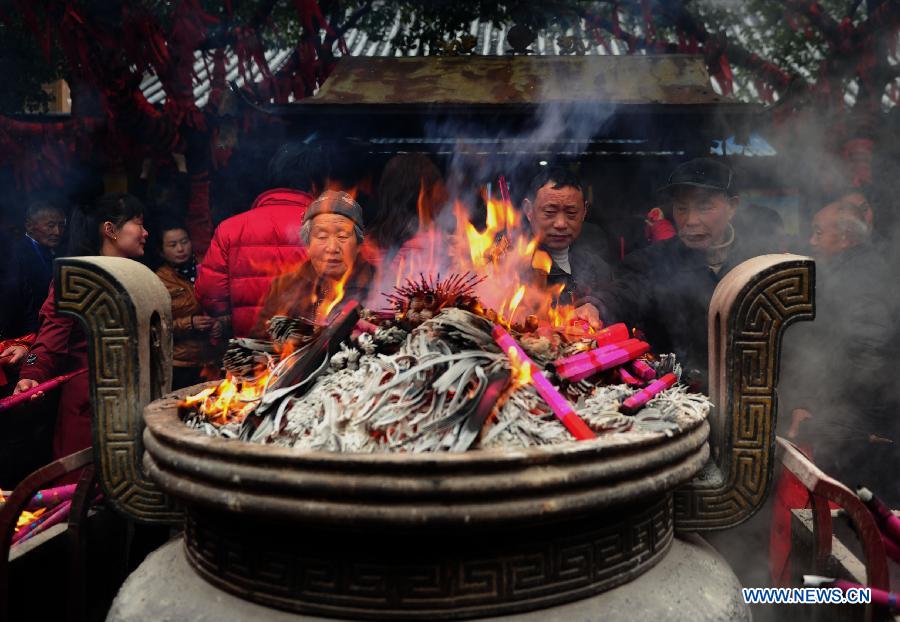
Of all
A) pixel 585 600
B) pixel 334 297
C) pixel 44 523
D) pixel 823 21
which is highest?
pixel 823 21

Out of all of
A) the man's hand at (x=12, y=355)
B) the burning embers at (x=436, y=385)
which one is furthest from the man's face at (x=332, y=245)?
the man's hand at (x=12, y=355)

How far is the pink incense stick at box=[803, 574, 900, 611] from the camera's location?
7.55ft

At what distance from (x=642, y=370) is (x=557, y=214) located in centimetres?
132

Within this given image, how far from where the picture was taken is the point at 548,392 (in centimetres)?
240

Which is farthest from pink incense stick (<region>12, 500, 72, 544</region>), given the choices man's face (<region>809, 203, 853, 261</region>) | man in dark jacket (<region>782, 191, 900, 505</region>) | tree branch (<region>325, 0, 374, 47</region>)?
tree branch (<region>325, 0, 374, 47</region>)

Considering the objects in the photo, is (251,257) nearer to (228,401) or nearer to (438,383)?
(228,401)

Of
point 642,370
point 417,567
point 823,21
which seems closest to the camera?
point 417,567

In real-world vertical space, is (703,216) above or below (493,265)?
above

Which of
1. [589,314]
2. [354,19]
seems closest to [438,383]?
[589,314]

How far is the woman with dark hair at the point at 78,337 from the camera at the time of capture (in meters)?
4.26

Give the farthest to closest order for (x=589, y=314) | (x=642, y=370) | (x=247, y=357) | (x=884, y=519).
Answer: (x=589, y=314) < (x=247, y=357) < (x=642, y=370) < (x=884, y=519)

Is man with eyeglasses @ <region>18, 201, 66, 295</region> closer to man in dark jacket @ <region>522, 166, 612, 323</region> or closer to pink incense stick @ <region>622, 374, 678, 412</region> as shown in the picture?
man in dark jacket @ <region>522, 166, 612, 323</region>

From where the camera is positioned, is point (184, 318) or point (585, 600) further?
point (184, 318)

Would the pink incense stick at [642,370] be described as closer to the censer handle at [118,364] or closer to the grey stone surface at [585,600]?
the grey stone surface at [585,600]
